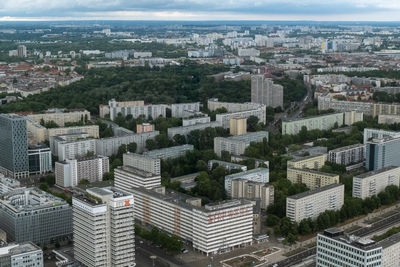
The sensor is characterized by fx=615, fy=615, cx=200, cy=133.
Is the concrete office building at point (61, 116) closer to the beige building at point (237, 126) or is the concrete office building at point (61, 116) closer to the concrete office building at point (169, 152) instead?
the beige building at point (237, 126)

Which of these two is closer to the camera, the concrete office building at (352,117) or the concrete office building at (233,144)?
the concrete office building at (233,144)

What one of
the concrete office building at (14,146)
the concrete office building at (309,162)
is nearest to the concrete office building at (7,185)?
the concrete office building at (14,146)

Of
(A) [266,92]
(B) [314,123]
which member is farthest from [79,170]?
(A) [266,92]

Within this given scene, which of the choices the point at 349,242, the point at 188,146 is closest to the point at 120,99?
the point at 188,146

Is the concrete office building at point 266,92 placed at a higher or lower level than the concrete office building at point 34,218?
higher

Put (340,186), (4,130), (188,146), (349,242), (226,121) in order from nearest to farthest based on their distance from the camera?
(349,242) → (340,186) → (4,130) → (188,146) → (226,121)

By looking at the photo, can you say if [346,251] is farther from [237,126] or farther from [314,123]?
[314,123]

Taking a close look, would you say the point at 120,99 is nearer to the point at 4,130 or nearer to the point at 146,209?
the point at 4,130
